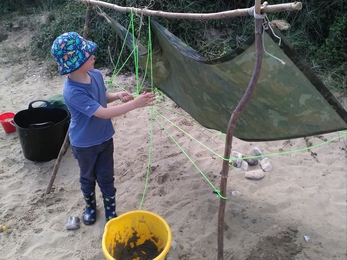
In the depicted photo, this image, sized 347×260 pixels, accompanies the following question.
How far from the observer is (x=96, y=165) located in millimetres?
2494

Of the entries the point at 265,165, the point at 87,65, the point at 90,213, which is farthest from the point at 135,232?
the point at 265,165

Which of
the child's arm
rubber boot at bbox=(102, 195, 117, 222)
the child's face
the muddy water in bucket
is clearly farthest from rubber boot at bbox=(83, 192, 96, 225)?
the muddy water in bucket

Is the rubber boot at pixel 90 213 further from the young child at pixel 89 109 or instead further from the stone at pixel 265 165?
the stone at pixel 265 165

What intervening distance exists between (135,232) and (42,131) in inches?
62.7

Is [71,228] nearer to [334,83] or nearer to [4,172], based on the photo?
[4,172]

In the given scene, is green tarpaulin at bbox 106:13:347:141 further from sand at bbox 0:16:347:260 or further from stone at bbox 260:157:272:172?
stone at bbox 260:157:272:172

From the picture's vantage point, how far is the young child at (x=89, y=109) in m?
2.03

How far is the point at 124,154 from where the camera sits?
3639 millimetres

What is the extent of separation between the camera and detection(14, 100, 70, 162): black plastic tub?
3.31 m

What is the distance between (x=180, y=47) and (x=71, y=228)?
63.4 inches

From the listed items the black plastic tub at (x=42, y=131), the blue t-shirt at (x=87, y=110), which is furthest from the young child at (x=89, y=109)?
the black plastic tub at (x=42, y=131)

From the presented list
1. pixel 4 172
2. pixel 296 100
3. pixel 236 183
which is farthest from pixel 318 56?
pixel 4 172

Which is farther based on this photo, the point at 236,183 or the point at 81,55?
the point at 236,183

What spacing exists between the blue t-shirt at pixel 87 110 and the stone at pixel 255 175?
56.7 inches
